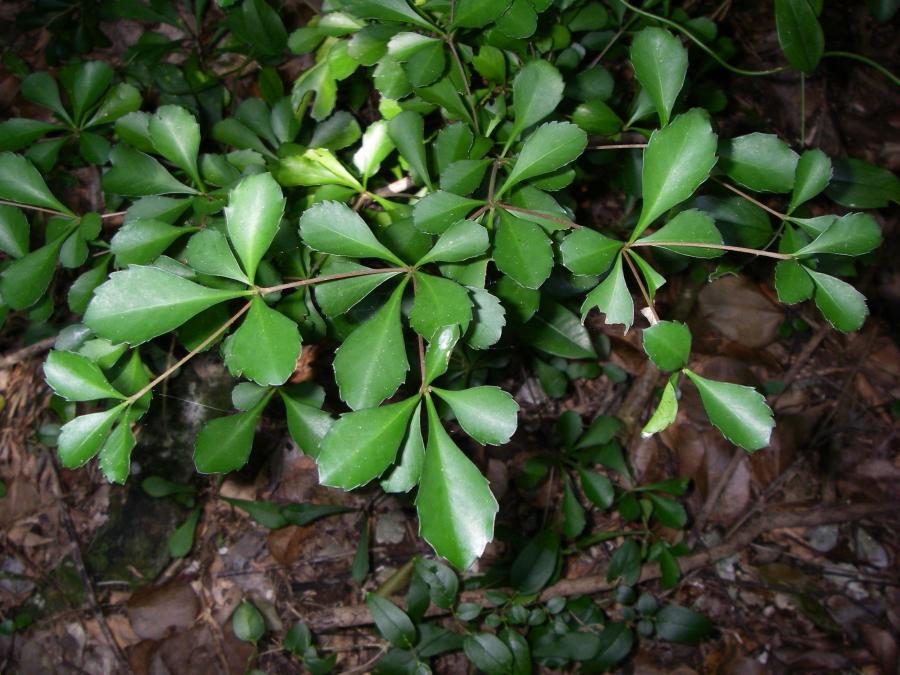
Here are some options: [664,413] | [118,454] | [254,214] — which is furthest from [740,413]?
[118,454]

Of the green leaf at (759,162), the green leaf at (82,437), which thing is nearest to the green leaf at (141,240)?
the green leaf at (82,437)

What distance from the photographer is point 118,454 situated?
24.5 inches

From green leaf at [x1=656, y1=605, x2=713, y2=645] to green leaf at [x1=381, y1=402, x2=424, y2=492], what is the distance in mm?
1238

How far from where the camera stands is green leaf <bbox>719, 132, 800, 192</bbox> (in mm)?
769

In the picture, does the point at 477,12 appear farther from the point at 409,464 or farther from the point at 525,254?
the point at 409,464

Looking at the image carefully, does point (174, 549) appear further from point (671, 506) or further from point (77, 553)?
point (671, 506)

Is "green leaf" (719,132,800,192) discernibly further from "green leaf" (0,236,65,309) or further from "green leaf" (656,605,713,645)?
"green leaf" (656,605,713,645)

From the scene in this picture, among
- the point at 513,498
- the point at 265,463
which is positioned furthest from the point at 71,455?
the point at 513,498

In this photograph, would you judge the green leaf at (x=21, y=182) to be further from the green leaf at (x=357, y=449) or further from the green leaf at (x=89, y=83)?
the green leaf at (x=357, y=449)

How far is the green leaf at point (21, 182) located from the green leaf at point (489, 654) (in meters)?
1.25

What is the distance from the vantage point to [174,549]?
168 cm

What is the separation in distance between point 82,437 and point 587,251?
0.55 m

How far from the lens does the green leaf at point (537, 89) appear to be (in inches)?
30.2

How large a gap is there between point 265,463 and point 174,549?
33 cm
